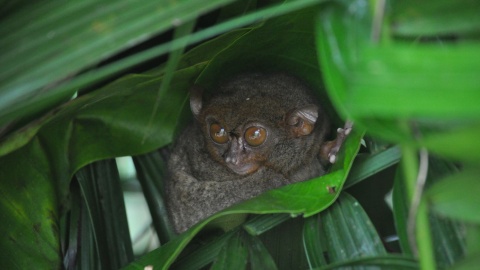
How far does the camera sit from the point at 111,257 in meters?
2.75

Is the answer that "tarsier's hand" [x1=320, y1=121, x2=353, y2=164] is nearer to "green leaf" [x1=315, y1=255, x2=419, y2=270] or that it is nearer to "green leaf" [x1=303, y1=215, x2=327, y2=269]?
"green leaf" [x1=303, y1=215, x2=327, y2=269]

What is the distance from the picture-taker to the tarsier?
3.03 m

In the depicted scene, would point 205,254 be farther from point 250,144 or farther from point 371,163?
point 250,144

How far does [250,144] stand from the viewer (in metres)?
3.07

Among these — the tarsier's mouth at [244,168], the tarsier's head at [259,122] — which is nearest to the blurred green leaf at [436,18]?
the tarsier's head at [259,122]

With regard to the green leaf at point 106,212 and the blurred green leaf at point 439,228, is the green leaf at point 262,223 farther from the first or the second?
the green leaf at point 106,212

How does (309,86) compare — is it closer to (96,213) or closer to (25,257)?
(96,213)

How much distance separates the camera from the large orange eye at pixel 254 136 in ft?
10.1

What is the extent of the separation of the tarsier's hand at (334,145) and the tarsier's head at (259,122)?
0.26ft

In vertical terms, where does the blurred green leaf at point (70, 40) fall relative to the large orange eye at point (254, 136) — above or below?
above

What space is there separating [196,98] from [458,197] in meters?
1.75

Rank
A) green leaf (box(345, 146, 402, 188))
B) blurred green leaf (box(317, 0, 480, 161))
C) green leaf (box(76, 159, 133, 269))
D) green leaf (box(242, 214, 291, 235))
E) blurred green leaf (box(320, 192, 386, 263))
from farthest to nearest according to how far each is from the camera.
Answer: green leaf (box(76, 159, 133, 269)), green leaf (box(242, 214, 291, 235)), green leaf (box(345, 146, 402, 188)), blurred green leaf (box(320, 192, 386, 263)), blurred green leaf (box(317, 0, 480, 161))

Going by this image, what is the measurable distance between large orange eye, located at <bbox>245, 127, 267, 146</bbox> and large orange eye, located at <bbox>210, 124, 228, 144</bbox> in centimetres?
10

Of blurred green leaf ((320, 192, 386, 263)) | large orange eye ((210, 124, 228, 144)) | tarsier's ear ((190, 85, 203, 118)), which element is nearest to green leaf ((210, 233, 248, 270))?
blurred green leaf ((320, 192, 386, 263))
